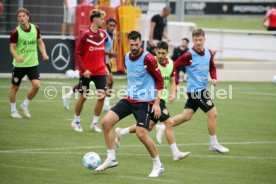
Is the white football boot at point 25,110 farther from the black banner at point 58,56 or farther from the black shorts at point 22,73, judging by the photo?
the black banner at point 58,56

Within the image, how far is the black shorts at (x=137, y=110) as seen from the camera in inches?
432

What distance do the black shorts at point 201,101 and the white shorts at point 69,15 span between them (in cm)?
1280

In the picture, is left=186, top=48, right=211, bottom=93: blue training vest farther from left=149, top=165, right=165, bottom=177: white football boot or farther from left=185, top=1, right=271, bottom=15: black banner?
left=185, top=1, right=271, bottom=15: black banner

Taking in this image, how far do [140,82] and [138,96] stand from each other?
0.21m

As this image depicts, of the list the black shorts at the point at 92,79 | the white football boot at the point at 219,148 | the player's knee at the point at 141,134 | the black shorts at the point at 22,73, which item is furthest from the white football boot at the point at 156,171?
the black shorts at the point at 22,73

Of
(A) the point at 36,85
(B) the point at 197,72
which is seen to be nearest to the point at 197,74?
(B) the point at 197,72

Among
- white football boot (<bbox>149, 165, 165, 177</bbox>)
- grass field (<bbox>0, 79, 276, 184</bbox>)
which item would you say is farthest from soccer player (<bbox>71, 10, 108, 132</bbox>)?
white football boot (<bbox>149, 165, 165, 177</bbox>)

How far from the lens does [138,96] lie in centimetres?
1116

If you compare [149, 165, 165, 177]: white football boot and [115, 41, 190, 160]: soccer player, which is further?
[115, 41, 190, 160]: soccer player

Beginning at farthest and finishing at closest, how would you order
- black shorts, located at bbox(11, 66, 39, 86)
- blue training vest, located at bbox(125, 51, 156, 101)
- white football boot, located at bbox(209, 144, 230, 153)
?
black shorts, located at bbox(11, 66, 39, 86), white football boot, located at bbox(209, 144, 230, 153), blue training vest, located at bbox(125, 51, 156, 101)

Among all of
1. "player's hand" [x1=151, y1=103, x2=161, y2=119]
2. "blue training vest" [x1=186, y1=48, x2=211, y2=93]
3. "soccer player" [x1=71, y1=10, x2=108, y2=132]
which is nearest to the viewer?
"player's hand" [x1=151, y1=103, x2=161, y2=119]

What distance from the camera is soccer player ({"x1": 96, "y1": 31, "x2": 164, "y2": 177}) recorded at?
10.9 metres

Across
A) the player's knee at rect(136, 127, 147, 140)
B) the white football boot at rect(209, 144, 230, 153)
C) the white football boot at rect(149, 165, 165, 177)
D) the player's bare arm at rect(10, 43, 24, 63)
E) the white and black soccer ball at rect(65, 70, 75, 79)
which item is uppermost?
the player's bare arm at rect(10, 43, 24, 63)

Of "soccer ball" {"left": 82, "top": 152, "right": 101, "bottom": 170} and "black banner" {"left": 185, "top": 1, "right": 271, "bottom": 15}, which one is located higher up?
"black banner" {"left": 185, "top": 1, "right": 271, "bottom": 15}
